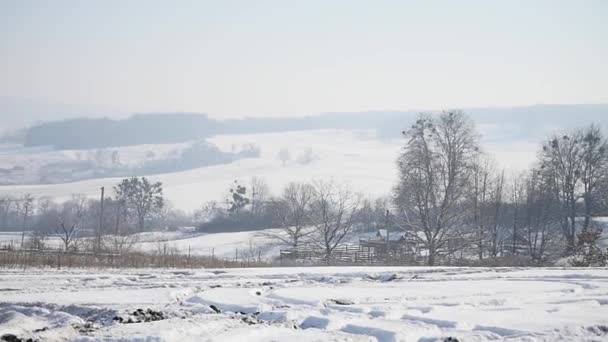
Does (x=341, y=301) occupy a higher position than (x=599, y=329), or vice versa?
(x=599, y=329)

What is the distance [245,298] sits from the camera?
13914 mm

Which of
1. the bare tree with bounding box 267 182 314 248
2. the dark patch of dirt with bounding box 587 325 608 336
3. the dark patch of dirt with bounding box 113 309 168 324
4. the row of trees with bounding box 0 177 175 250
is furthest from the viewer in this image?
the row of trees with bounding box 0 177 175 250

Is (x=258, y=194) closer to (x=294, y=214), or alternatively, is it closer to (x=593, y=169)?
(x=294, y=214)

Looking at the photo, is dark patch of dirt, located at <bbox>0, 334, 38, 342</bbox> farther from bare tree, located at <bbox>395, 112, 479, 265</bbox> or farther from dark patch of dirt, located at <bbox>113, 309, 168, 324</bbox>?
bare tree, located at <bbox>395, 112, 479, 265</bbox>

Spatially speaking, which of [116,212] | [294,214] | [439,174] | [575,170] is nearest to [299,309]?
[439,174]

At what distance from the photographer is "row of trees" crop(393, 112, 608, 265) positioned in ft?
135

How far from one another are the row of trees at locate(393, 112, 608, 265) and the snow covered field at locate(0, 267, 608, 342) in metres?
20.7

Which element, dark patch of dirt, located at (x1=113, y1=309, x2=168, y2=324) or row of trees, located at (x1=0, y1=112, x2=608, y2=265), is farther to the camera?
row of trees, located at (x1=0, y1=112, x2=608, y2=265)

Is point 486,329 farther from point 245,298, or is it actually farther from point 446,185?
point 446,185

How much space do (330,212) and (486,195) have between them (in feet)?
53.1

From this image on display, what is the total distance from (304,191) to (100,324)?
61988mm

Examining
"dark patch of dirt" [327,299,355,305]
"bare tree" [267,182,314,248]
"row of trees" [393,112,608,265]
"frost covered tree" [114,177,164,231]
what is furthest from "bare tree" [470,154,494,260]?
"frost covered tree" [114,177,164,231]

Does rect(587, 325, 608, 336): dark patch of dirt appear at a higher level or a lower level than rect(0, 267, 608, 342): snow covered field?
higher

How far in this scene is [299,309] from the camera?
39.3 ft
